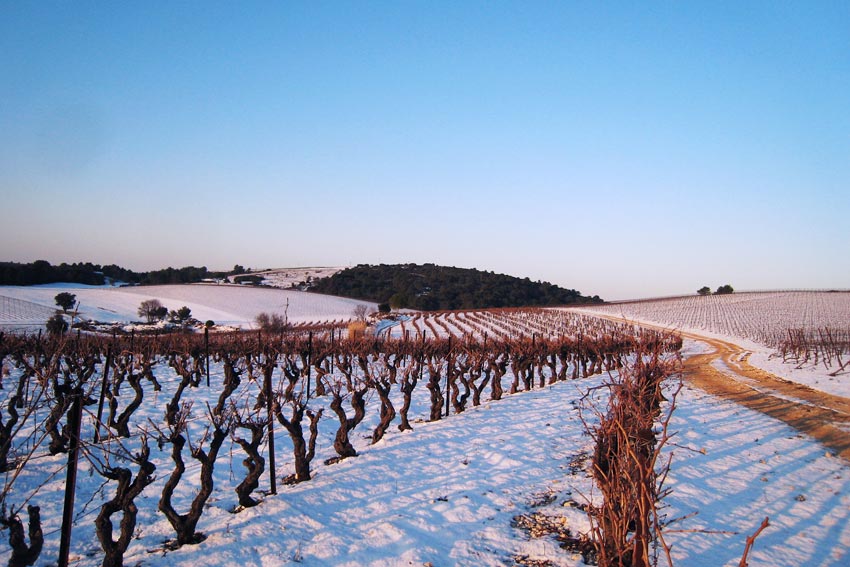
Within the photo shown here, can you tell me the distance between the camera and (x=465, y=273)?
384 ft

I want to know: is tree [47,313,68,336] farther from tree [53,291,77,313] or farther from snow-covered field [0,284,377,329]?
tree [53,291,77,313]

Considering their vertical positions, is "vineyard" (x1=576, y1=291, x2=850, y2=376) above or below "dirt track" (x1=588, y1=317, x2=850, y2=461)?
above

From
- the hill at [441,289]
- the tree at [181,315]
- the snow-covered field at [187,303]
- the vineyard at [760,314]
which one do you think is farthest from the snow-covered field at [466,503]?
the hill at [441,289]

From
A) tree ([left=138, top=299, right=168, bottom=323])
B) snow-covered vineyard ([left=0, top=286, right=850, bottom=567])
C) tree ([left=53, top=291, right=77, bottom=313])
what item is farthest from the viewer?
tree ([left=138, top=299, right=168, bottom=323])

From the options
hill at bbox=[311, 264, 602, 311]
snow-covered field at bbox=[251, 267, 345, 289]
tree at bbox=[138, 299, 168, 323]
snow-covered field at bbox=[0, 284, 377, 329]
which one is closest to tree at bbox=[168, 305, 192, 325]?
tree at bbox=[138, 299, 168, 323]

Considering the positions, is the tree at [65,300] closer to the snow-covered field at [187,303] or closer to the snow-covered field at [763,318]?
the snow-covered field at [187,303]

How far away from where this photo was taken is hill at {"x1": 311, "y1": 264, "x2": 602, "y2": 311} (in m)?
85.1

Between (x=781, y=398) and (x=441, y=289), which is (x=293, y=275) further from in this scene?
(x=781, y=398)

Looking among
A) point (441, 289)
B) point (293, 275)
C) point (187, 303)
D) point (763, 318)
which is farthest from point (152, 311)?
point (763, 318)

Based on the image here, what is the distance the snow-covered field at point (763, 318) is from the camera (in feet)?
60.8

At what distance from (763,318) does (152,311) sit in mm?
64714

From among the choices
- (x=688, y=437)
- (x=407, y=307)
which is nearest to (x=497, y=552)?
(x=688, y=437)

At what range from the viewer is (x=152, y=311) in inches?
2143

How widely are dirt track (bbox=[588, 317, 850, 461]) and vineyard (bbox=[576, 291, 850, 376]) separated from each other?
23.2 ft
